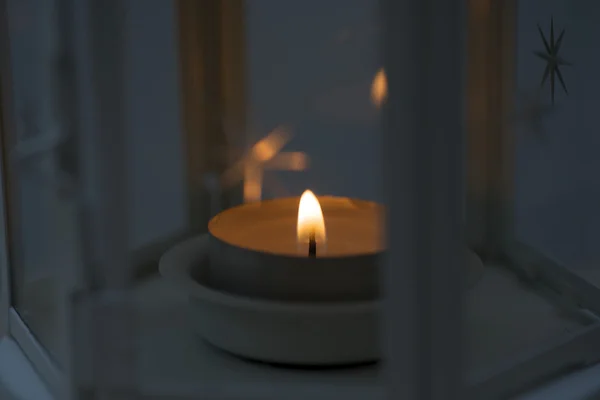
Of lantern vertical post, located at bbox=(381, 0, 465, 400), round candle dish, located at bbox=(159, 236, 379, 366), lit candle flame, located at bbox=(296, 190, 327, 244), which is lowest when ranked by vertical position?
round candle dish, located at bbox=(159, 236, 379, 366)

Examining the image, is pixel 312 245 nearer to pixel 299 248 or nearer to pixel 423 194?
pixel 299 248

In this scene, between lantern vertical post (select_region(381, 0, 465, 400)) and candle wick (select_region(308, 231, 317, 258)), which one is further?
candle wick (select_region(308, 231, 317, 258))

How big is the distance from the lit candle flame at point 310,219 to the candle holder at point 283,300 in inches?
1.7

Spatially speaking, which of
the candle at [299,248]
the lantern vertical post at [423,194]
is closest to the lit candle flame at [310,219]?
the candle at [299,248]

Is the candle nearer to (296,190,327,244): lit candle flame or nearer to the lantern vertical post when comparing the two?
(296,190,327,244): lit candle flame

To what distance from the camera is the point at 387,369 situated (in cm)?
29

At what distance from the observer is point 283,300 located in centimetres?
40

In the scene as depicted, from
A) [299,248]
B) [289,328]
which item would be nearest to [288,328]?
[289,328]

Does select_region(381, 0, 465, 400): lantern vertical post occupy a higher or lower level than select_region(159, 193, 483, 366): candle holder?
higher

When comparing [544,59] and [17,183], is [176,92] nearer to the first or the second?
[17,183]

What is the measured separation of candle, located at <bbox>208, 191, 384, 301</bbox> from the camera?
0.39 m

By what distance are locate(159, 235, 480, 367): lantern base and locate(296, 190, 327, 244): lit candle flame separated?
2.9 inches

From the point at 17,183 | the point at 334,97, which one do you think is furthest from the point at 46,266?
the point at 334,97

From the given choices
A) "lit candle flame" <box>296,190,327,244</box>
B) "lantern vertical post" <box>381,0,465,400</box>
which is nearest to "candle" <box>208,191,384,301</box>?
"lit candle flame" <box>296,190,327,244</box>
